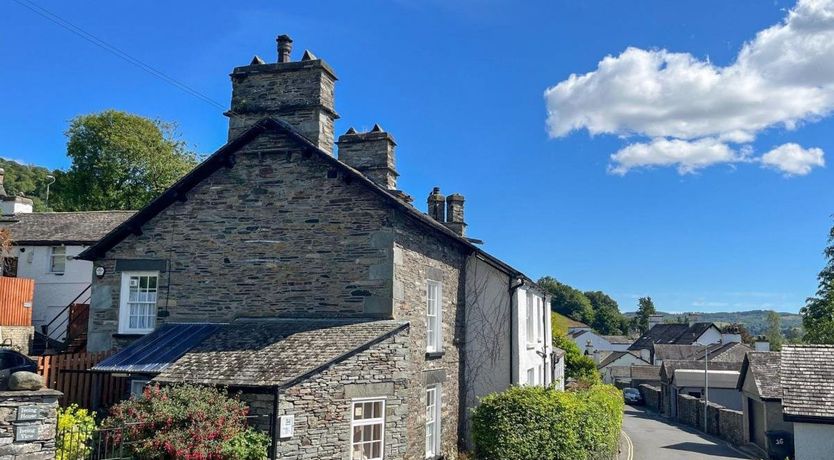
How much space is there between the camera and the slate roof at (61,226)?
29.6 metres

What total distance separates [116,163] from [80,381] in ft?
94.5

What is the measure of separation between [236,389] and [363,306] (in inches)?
147

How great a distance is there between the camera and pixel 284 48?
16594 millimetres

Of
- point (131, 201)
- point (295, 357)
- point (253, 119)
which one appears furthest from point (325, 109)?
point (131, 201)

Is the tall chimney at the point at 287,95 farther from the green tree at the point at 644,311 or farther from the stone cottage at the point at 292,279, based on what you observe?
the green tree at the point at 644,311

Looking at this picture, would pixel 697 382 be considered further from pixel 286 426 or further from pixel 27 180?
pixel 27 180

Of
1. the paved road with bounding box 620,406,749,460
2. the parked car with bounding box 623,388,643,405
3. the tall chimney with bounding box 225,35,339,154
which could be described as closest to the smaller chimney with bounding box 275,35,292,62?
the tall chimney with bounding box 225,35,339,154

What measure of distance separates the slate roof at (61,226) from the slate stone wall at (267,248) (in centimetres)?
1463

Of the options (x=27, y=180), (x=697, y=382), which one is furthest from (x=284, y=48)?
(x=27, y=180)

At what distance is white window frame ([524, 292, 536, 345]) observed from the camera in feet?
70.7

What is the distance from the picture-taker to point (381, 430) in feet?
43.4

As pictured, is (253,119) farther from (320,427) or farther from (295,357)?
(320,427)

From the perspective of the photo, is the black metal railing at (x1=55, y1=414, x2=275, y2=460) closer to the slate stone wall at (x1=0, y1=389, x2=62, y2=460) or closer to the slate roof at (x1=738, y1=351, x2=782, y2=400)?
the slate stone wall at (x1=0, y1=389, x2=62, y2=460)

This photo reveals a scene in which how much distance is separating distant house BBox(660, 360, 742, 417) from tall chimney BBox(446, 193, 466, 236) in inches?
1156
